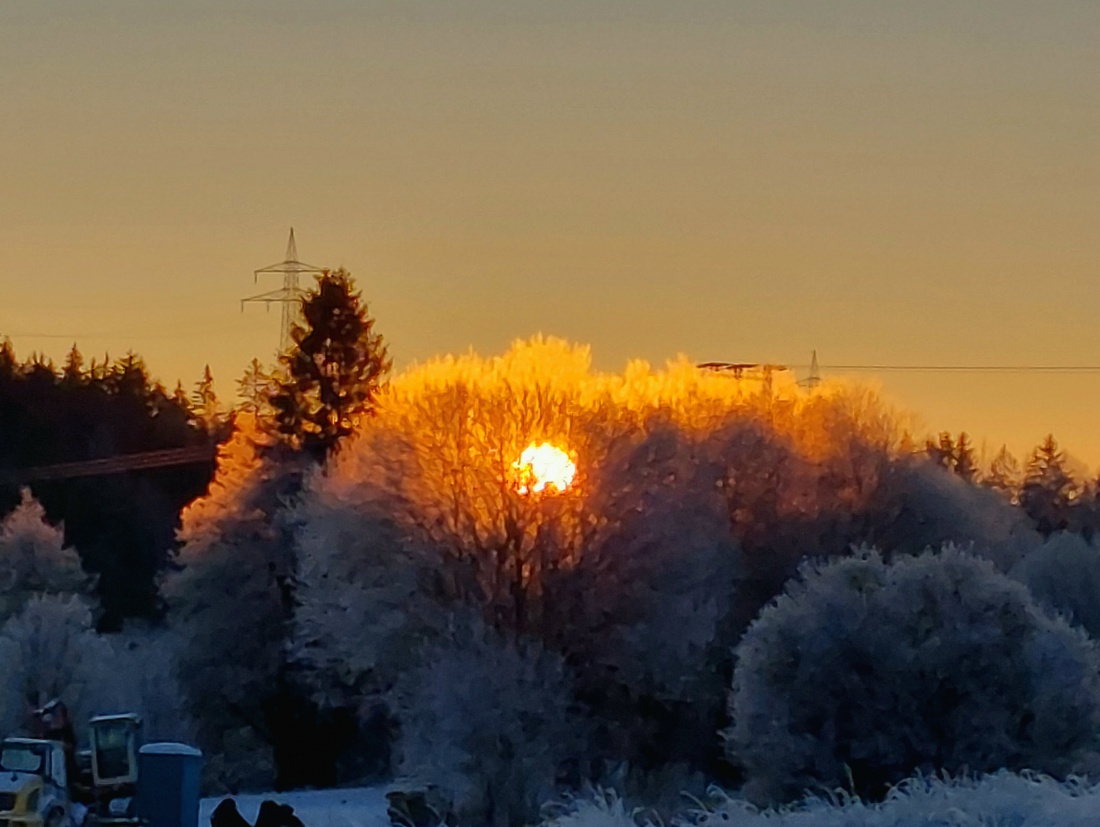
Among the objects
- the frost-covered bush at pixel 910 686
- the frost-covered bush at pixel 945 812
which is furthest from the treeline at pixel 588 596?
the frost-covered bush at pixel 945 812

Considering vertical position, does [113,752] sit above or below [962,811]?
below

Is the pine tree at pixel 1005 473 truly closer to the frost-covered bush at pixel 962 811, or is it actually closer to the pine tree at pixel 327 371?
the pine tree at pixel 327 371

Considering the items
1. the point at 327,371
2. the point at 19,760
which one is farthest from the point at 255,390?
the point at 19,760

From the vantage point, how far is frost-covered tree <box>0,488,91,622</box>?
6116cm

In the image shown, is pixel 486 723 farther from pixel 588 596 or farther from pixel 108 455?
pixel 108 455

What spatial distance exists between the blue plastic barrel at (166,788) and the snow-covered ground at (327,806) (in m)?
4.32

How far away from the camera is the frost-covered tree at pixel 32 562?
201 feet

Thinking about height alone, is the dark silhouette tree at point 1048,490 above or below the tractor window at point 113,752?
above

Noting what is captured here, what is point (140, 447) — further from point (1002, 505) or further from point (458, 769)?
point (458, 769)

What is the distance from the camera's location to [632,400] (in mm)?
53344

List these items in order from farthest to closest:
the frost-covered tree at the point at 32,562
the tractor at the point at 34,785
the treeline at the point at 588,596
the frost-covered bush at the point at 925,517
→ the frost-covered tree at the point at 32,562, the frost-covered bush at the point at 925,517, the treeline at the point at 588,596, the tractor at the point at 34,785

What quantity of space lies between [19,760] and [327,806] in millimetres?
17534

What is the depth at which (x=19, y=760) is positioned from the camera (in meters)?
25.5

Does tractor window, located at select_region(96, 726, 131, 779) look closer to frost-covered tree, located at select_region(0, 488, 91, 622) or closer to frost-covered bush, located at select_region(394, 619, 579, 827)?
frost-covered bush, located at select_region(394, 619, 579, 827)
